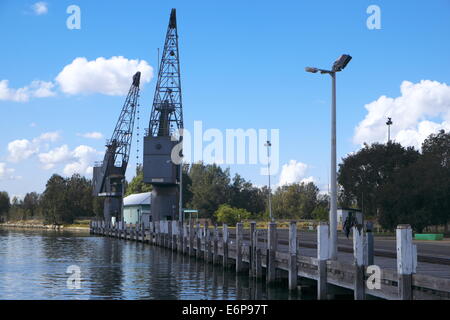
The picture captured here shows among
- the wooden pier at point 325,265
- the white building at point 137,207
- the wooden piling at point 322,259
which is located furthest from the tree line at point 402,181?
the wooden piling at point 322,259

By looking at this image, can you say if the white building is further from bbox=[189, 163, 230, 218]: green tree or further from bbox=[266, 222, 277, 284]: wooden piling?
bbox=[266, 222, 277, 284]: wooden piling

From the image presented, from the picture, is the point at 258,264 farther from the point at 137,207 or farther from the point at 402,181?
the point at 137,207

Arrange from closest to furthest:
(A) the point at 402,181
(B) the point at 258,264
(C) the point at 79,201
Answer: (B) the point at 258,264, (A) the point at 402,181, (C) the point at 79,201

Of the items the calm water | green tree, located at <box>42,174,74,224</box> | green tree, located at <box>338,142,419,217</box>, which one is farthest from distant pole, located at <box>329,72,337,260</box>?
green tree, located at <box>42,174,74,224</box>

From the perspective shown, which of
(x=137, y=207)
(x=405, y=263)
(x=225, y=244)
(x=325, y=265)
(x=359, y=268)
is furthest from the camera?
(x=137, y=207)

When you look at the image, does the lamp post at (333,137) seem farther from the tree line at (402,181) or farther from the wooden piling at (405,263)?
the tree line at (402,181)

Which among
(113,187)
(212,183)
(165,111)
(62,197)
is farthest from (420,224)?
(62,197)

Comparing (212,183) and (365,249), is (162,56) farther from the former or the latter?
(365,249)

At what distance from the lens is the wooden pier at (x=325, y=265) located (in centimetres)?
1554

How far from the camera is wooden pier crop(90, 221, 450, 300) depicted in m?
15.5

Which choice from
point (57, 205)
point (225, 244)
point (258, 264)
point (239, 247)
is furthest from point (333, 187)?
point (57, 205)

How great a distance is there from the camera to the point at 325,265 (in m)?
20.4

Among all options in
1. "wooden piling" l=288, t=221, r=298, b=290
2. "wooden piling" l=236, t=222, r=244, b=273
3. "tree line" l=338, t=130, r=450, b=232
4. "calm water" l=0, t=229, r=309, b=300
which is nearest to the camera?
"wooden piling" l=288, t=221, r=298, b=290
